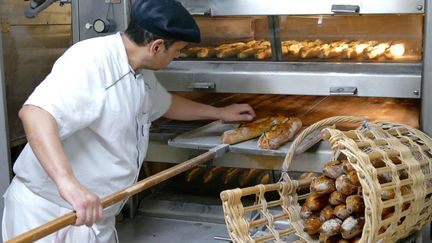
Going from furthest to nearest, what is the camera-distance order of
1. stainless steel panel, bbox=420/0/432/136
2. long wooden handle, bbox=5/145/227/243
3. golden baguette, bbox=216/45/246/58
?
golden baguette, bbox=216/45/246/58, stainless steel panel, bbox=420/0/432/136, long wooden handle, bbox=5/145/227/243

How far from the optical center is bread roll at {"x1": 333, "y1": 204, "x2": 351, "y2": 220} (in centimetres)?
187

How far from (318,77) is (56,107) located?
102 centimetres

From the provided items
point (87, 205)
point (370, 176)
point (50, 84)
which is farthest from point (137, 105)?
point (370, 176)

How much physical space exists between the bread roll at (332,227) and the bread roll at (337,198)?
0.06 m

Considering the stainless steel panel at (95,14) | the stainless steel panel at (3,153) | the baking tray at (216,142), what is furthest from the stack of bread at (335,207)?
the stainless steel panel at (3,153)

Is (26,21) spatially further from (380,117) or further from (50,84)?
(380,117)

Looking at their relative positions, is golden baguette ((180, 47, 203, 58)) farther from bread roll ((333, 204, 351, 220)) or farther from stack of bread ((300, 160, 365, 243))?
bread roll ((333, 204, 351, 220))

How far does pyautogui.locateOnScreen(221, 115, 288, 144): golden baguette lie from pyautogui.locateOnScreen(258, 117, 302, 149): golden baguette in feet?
0.16

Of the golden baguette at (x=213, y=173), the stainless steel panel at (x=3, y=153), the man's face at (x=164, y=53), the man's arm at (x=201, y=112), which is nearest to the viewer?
the man's face at (x=164, y=53)

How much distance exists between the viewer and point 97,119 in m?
2.02

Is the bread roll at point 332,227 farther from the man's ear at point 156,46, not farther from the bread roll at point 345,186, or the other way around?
the man's ear at point 156,46

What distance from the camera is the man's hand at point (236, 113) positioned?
8.39 feet

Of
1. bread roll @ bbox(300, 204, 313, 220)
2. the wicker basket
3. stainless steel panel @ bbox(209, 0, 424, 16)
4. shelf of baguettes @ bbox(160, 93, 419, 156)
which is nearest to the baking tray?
shelf of baguettes @ bbox(160, 93, 419, 156)

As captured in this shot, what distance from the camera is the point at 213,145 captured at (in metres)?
2.39
